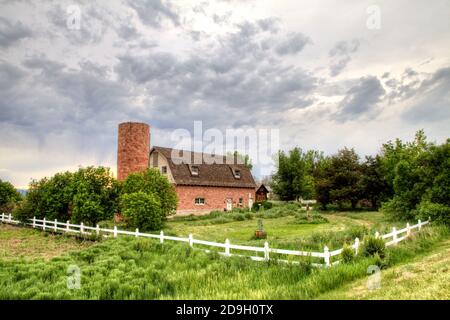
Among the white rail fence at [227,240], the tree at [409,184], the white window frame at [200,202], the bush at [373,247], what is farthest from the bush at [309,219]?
the bush at [373,247]

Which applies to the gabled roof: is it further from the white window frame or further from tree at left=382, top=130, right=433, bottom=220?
tree at left=382, top=130, right=433, bottom=220

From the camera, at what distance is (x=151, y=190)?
80.5 feet

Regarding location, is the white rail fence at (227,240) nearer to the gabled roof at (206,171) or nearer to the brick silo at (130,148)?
the brick silo at (130,148)

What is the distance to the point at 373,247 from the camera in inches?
459

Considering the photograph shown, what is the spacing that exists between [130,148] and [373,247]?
25072 mm

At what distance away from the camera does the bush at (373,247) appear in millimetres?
11586

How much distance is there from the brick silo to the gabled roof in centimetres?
549

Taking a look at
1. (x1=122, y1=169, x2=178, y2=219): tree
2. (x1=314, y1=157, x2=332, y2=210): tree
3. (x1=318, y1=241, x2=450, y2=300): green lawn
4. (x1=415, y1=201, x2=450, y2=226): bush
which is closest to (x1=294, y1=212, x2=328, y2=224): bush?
(x1=415, y1=201, x2=450, y2=226): bush

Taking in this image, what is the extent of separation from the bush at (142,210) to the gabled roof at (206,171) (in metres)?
13.6

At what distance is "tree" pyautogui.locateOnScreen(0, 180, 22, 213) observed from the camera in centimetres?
3922
